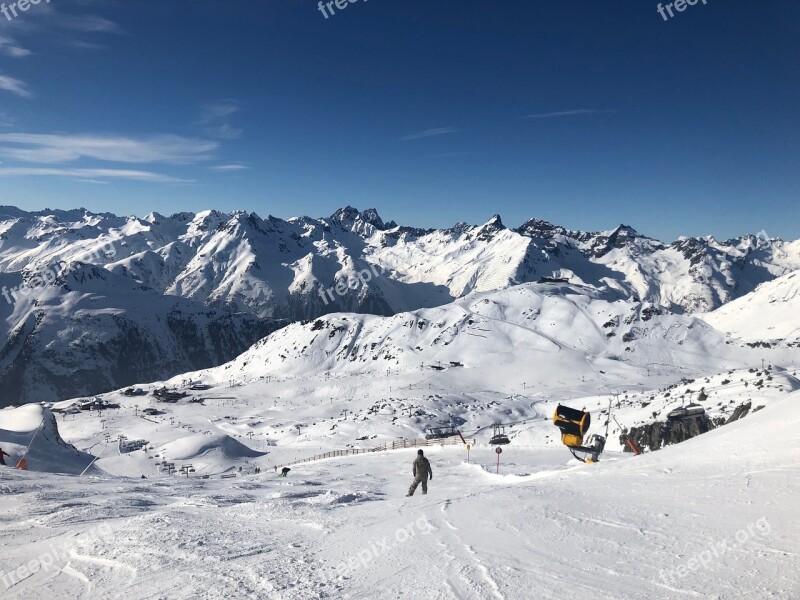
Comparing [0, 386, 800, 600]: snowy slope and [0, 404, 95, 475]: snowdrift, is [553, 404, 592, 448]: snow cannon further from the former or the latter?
[0, 404, 95, 475]: snowdrift

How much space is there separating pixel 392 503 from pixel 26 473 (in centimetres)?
1356

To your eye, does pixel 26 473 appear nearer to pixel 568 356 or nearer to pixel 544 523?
pixel 544 523

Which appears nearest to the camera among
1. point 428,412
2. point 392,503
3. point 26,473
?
point 392,503

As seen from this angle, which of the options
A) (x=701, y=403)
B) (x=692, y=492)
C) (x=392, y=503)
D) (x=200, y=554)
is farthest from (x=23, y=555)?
(x=701, y=403)

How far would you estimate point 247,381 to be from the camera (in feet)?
421
